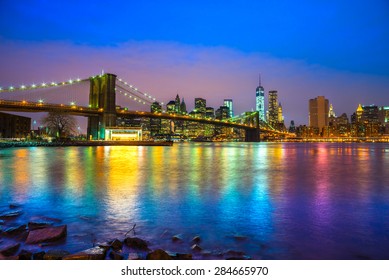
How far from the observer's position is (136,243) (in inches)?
187

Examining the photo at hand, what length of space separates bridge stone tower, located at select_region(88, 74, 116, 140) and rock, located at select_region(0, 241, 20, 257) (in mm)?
56591

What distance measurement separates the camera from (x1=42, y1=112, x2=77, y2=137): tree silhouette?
2388 inches

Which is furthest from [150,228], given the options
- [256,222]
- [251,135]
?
[251,135]

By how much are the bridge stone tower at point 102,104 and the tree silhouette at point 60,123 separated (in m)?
3.92

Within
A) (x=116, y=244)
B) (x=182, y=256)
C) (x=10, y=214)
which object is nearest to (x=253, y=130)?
(x=10, y=214)

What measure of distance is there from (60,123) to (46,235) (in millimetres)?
62333

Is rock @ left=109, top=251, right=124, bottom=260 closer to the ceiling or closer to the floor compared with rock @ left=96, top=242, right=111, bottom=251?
closer to the floor

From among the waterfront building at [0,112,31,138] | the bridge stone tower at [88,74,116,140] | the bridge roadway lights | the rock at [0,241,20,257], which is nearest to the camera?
the rock at [0,241,20,257]

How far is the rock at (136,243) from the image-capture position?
4.67 m

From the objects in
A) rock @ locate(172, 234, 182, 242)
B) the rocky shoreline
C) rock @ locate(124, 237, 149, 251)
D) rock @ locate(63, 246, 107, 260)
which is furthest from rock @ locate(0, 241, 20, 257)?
rock @ locate(172, 234, 182, 242)

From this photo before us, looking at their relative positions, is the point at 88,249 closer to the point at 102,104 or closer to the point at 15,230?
the point at 15,230

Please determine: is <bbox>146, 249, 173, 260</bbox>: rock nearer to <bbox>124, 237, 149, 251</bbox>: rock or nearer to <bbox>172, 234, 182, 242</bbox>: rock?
<bbox>124, 237, 149, 251</bbox>: rock

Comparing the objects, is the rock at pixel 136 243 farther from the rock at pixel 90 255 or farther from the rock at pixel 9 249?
the rock at pixel 9 249
